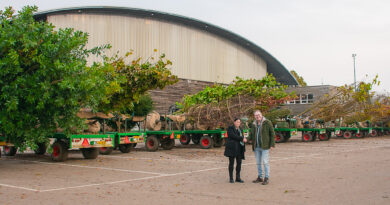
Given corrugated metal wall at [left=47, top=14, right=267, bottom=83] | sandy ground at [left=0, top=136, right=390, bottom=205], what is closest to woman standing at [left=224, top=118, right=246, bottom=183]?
sandy ground at [left=0, top=136, right=390, bottom=205]

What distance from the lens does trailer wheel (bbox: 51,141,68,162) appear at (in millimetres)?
14477

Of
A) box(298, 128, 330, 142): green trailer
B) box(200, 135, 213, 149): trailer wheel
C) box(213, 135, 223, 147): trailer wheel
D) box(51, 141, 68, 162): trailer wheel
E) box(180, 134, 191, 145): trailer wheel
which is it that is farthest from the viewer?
box(298, 128, 330, 142): green trailer

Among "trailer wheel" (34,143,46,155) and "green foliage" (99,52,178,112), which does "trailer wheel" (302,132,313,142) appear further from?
"trailer wheel" (34,143,46,155)

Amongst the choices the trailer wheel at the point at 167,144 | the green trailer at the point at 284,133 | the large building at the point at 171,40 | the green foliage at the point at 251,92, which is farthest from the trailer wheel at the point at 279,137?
the large building at the point at 171,40

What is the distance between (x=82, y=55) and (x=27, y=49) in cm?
222

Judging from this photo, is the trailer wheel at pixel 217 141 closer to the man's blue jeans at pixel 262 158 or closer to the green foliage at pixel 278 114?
the green foliage at pixel 278 114

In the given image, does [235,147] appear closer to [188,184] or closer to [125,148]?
[188,184]

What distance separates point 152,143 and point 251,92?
19.5ft

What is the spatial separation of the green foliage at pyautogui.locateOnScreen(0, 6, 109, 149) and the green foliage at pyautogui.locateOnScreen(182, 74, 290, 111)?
10.3 metres

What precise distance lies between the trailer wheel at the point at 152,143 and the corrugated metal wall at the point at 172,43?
20.1 m

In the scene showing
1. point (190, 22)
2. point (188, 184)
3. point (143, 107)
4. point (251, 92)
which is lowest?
point (188, 184)

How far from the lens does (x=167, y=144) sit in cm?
2109

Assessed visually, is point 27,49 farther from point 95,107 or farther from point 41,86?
point 95,107

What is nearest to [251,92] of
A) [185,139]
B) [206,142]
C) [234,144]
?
[206,142]
